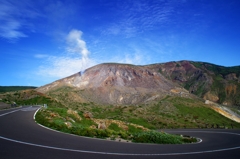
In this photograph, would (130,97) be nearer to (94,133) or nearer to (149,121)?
(149,121)

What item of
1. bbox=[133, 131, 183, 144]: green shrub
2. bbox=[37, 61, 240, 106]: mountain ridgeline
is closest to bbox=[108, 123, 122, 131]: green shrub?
bbox=[133, 131, 183, 144]: green shrub

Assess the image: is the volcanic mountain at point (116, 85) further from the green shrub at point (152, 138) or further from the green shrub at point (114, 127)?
the green shrub at point (152, 138)

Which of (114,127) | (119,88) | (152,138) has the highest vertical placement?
(119,88)

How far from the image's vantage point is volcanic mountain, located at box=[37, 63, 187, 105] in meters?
130

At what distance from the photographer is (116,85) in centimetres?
14850

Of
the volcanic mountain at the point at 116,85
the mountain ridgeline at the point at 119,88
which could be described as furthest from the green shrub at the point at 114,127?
the volcanic mountain at the point at 116,85

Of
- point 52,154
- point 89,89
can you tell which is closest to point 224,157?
point 52,154

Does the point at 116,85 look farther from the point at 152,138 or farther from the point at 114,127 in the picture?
the point at 152,138

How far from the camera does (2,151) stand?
9039 mm

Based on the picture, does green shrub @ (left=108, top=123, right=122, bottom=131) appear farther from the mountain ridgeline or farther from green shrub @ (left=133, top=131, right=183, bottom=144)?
the mountain ridgeline

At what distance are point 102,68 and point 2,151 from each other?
165972 mm

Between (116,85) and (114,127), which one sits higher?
(116,85)

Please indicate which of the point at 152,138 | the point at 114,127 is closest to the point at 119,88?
the point at 114,127

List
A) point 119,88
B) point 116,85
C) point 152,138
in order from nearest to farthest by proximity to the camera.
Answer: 1. point 152,138
2. point 119,88
3. point 116,85
